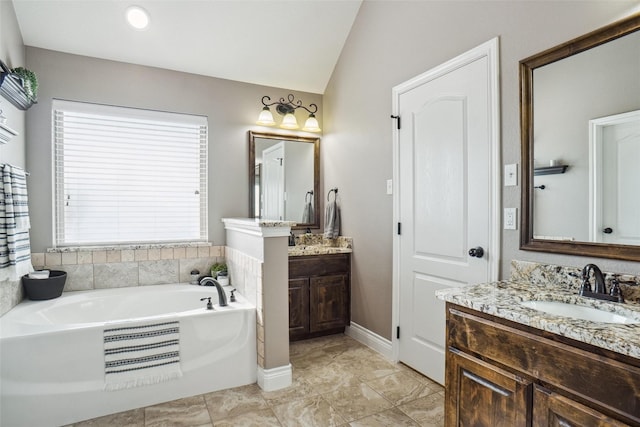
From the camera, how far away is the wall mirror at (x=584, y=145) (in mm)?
1483

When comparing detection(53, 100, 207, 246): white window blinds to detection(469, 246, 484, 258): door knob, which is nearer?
detection(469, 246, 484, 258): door knob

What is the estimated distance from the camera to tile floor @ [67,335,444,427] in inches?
81.9

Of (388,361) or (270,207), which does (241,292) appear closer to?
(270,207)

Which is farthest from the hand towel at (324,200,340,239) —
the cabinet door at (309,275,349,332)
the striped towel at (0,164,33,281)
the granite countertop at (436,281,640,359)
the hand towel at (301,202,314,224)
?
the striped towel at (0,164,33,281)

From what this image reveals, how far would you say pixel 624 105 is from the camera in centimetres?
150

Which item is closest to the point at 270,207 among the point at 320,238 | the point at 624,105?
the point at 320,238

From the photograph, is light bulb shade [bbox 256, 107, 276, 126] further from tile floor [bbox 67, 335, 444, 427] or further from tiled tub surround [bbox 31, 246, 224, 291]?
tile floor [bbox 67, 335, 444, 427]

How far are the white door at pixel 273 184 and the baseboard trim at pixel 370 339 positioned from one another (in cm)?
131

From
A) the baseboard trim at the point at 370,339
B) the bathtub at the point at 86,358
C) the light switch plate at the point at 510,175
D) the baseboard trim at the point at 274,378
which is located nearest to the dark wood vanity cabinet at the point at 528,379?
the light switch plate at the point at 510,175

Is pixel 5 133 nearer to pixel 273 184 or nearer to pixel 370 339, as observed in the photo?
pixel 273 184

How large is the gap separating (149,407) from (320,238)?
7.03 feet

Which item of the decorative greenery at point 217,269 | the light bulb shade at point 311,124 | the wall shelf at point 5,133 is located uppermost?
the light bulb shade at point 311,124

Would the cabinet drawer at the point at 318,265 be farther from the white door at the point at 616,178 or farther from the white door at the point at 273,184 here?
the white door at the point at 616,178

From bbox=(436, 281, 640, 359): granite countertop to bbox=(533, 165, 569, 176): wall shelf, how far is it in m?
0.56
